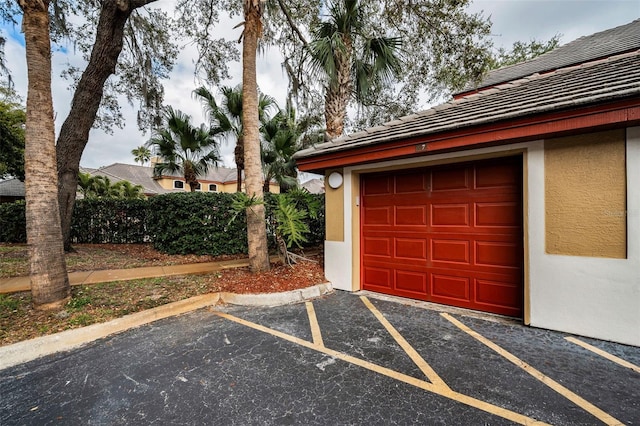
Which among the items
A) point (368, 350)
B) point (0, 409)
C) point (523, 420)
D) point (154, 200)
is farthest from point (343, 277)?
point (154, 200)

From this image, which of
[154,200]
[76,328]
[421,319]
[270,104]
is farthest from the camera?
[270,104]

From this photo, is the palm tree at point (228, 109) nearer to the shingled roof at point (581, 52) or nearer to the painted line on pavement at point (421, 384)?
the shingled roof at point (581, 52)

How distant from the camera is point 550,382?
2.49 metres

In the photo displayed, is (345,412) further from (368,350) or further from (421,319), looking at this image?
(421,319)

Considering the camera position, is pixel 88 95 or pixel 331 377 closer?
pixel 331 377

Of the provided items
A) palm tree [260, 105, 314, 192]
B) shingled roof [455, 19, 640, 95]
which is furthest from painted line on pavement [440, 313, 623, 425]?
palm tree [260, 105, 314, 192]

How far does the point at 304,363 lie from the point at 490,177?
3.87m

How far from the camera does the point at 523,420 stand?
203cm

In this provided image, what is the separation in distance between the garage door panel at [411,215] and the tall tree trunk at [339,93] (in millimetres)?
3663

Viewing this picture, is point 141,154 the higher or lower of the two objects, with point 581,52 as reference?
higher

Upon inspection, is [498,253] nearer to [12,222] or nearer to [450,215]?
[450,215]

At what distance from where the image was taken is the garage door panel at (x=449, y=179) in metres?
4.44

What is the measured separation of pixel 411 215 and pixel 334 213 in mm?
1601

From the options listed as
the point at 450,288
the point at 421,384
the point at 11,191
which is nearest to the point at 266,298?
the point at 421,384
